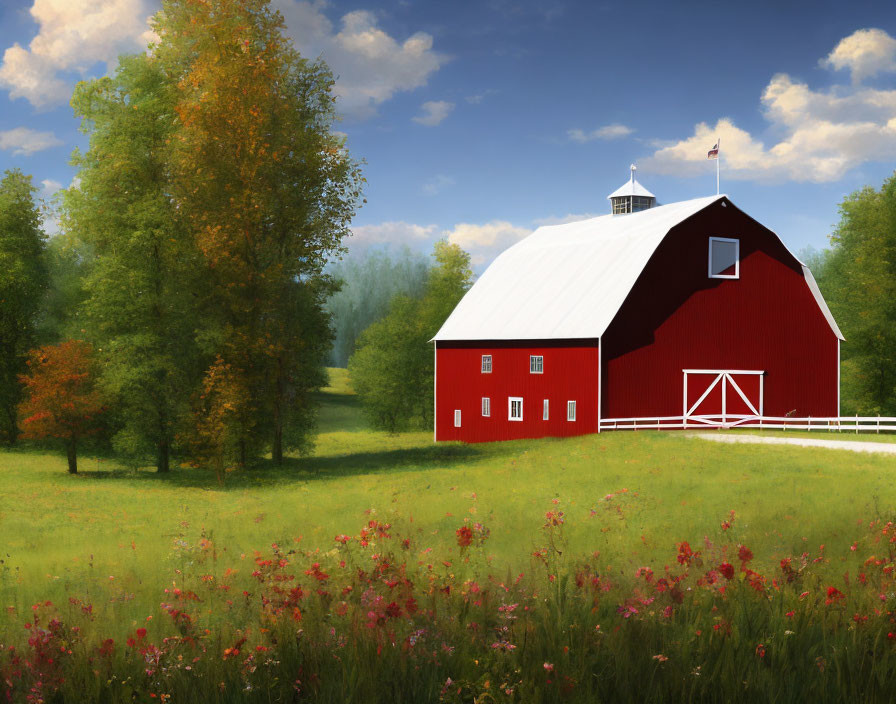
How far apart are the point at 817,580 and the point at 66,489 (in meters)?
25.1

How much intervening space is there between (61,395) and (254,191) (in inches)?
386

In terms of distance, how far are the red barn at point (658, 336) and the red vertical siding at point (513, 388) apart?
2.9 inches

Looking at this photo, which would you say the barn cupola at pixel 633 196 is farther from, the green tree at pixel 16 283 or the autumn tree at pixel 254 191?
the green tree at pixel 16 283

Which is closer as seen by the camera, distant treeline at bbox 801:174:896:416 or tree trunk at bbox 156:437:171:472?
tree trunk at bbox 156:437:171:472

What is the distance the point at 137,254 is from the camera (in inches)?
1182

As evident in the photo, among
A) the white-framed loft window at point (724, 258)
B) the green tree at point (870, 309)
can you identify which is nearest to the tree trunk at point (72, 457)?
the white-framed loft window at point (724, 258)

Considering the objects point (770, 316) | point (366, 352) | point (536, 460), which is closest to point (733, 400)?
point (770, 316)

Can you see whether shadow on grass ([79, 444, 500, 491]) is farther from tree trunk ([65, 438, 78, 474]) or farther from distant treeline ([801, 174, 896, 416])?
distant treeline ([801, 174, 896, 416])

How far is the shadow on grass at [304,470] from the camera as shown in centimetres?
2855

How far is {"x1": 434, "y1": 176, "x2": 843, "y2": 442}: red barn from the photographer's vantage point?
35.6 m

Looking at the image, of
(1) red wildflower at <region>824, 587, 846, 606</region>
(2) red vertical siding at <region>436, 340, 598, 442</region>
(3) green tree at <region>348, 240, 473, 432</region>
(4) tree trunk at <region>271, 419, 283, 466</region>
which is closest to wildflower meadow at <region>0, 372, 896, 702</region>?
(1) red wildflower at <region>824, 587, 846, 606</region>

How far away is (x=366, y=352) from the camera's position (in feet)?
201

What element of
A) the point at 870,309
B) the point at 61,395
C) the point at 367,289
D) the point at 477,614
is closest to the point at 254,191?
the point at 61,395

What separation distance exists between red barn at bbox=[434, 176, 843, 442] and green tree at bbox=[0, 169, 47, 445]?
74.3 feet
